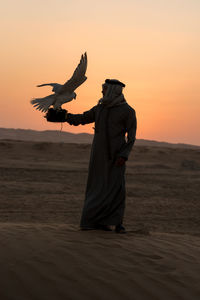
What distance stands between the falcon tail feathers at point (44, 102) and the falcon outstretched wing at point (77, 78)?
166mm

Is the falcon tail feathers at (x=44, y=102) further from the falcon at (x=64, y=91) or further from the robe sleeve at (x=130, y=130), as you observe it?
the robe sleeve at (x=130, y=130)

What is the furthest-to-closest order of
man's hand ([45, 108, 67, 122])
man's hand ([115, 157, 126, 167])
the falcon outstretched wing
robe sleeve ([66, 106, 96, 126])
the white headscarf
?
robe sleeve ([66, 106, 96, 126]), man's hand ([45, 108, 67, 122]), the white headscarf, man's hand ([115, 157, 126, 167]), the falcon outstretched wing

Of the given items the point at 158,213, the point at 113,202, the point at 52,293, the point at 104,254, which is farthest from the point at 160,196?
the point at 52,293

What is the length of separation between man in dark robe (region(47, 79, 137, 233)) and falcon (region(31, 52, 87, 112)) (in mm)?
412

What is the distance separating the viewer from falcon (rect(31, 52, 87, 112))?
15.5 ft

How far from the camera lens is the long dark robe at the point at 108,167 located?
4836 mm

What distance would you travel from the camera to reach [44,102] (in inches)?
193

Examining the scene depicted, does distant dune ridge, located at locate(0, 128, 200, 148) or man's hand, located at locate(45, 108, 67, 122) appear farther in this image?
distant dune ridge, located at locate(0, 128, 200, 148)

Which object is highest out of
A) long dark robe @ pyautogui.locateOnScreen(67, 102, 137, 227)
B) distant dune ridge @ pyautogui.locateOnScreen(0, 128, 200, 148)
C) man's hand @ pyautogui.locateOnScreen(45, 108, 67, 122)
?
distant dune ridge @ pyautogui.locateOnScreen(0, 128, 200, 148)

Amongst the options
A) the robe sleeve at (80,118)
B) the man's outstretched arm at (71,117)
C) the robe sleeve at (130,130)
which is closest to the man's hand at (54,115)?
the man's outstretched arm at (71,117)

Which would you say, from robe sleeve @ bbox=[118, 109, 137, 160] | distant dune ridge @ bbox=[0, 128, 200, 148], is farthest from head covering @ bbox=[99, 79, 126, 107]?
distant dune ridge @ bbox=[0, 128, 200, 148]

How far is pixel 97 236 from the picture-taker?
460 centimetres

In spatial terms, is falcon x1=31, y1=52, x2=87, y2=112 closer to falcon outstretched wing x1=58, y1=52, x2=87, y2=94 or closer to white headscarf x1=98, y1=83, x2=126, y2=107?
falcon outstretched wing x1=58, y1=52, x2=87, y2=94

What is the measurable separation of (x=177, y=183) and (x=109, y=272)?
1398 centimetres
